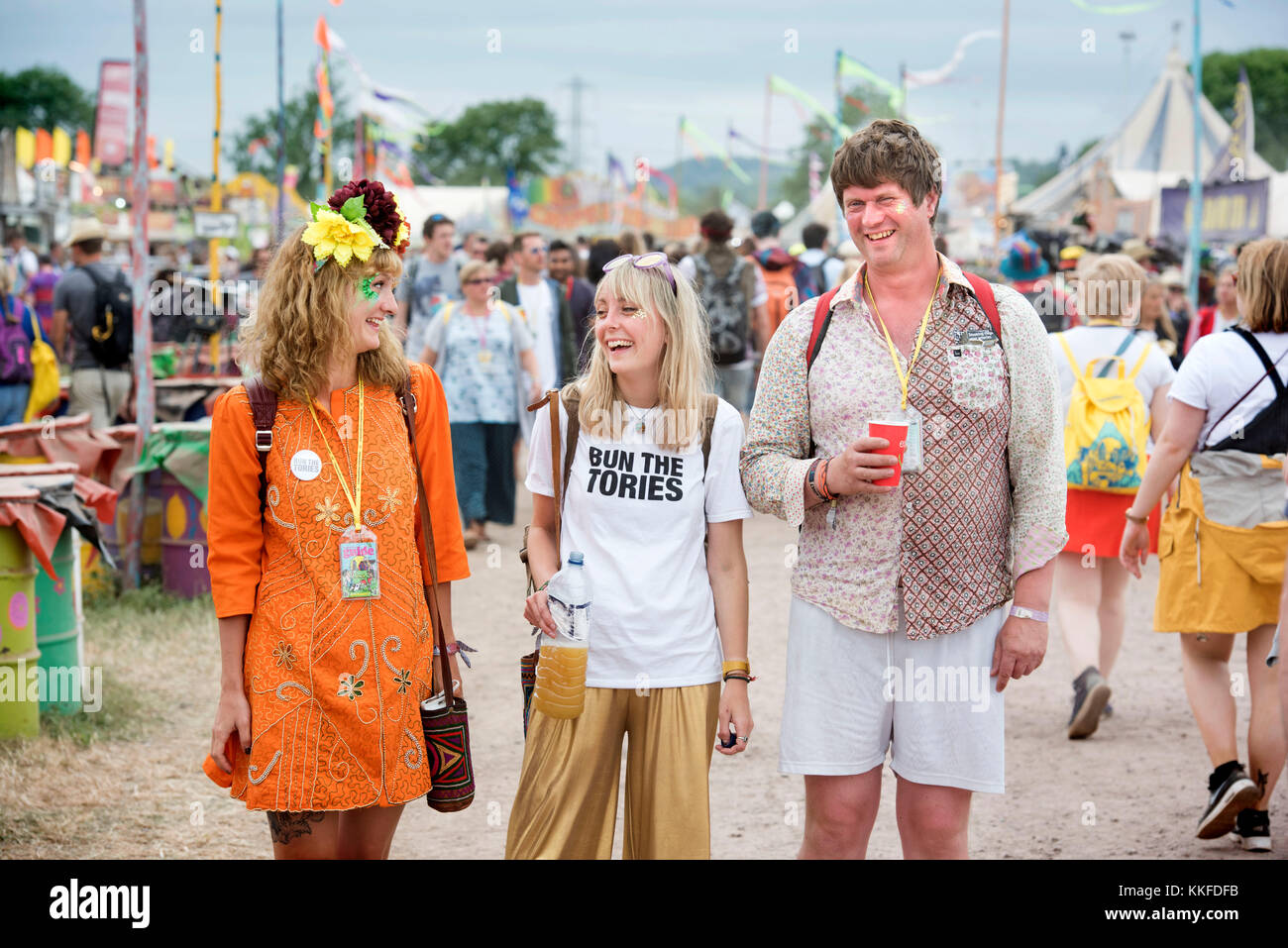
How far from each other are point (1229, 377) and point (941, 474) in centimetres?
198

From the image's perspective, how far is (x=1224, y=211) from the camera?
72.9 ft

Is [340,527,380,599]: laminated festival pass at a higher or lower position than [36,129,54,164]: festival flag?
lower

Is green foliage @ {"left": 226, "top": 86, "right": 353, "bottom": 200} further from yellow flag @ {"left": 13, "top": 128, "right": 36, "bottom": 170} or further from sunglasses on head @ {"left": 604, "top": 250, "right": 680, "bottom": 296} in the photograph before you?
sunglasses on head @ {"left": 604, "top": 250, "right": 680, "bottom": 296}

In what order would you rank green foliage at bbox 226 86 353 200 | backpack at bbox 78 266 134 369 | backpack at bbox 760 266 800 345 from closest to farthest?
1. backpack at bbox 78 266 134 369
2. backpack at bbox 760 266 800 345
3. green foliage at bbox 226 86 353 200

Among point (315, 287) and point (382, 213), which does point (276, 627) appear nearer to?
point (315, 287)

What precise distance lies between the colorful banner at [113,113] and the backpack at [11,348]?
17.0 meters

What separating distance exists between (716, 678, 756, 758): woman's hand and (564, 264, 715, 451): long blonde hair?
0.59 m

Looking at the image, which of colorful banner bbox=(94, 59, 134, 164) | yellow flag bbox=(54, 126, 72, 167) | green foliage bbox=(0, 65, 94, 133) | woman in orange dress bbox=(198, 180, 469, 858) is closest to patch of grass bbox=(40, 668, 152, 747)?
woman in orange dress bbox=(198, 180, 469, 858)

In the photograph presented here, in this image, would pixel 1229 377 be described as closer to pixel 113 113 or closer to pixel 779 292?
pixel 779 292

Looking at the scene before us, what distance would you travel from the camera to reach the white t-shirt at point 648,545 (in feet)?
10.4

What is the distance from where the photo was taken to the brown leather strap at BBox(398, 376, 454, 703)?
3.22 m

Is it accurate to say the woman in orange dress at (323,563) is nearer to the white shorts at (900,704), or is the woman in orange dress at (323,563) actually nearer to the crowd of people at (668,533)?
the crowd of people at (668,533)
